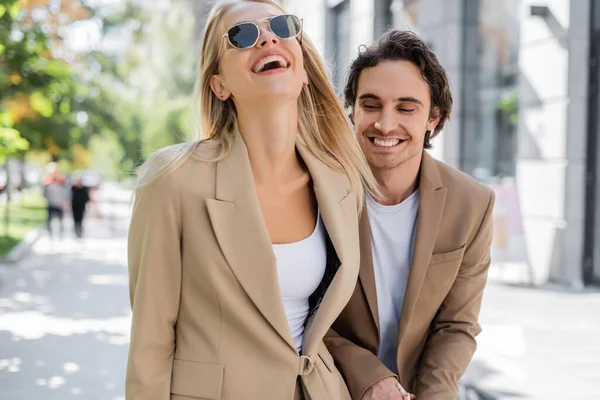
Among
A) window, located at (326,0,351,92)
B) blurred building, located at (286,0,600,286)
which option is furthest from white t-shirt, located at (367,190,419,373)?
window, located at (326,0,351,92)

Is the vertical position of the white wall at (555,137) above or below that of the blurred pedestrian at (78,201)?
above

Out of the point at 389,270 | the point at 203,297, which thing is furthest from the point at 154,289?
the point at 389,270

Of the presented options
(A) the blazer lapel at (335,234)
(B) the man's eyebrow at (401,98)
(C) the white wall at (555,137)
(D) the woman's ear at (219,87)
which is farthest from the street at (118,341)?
(D) the woman's ear at (219,87)

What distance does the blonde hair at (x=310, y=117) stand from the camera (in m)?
2.57

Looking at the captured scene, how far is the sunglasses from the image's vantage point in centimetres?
242

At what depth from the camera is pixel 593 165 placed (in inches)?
439

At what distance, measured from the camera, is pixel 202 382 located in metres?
2.28

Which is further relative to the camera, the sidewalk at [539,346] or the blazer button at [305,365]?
the sidewalk at [539,346]

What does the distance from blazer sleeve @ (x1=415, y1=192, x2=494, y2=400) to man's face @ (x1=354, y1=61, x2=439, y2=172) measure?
0.41 m

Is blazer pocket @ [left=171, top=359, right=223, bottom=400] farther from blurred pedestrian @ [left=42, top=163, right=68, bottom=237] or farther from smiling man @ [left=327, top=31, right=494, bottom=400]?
blurred pedestrian @ [left=42, top=163, right=68, bottom=237]

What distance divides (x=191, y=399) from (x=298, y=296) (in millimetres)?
479

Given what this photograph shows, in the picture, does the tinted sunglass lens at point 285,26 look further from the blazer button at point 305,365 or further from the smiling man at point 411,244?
the blazer button at point 305,365

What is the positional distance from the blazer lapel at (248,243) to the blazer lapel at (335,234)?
14 centimetres

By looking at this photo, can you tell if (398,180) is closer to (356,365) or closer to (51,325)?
(356,365)
